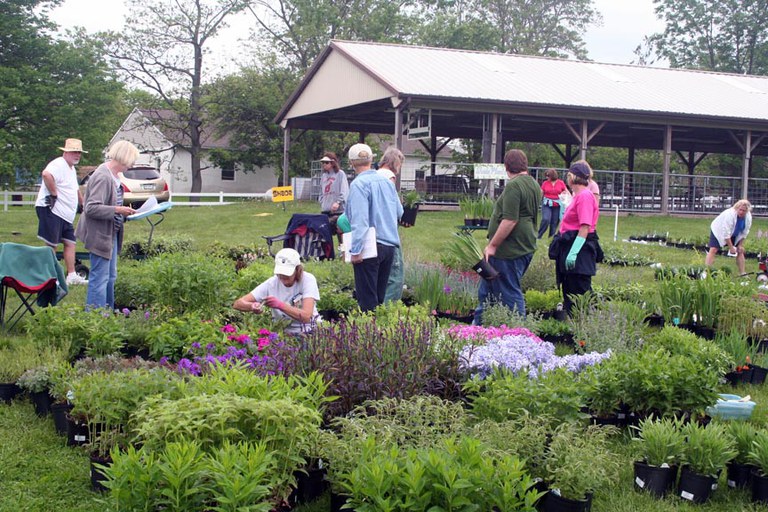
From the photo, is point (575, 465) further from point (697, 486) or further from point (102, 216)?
point (102, 216)

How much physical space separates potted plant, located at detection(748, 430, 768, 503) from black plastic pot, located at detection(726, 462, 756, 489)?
46 millimetres

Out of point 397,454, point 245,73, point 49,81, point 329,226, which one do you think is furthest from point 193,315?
point 245,73

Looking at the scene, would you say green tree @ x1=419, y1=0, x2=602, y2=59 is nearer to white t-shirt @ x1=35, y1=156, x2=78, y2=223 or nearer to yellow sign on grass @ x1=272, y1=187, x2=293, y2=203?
yellow sign on grass @ x1=272, y1=187, x2=293, y2=203

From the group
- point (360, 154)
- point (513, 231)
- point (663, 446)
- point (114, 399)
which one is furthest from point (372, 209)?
point (663, 446)

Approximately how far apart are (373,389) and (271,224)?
13157mm

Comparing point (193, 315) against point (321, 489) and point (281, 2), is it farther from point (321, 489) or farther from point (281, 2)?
point (281, 2)

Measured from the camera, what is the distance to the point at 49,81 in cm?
2742

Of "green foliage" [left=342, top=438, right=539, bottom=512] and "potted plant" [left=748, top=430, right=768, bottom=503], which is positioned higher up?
"green foliage" [left=342, top=438, right=539, bottom=512]

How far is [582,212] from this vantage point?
686cm

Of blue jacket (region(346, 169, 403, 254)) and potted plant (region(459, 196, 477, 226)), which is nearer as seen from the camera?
blue jacket (region(346, 169, 403, 254))

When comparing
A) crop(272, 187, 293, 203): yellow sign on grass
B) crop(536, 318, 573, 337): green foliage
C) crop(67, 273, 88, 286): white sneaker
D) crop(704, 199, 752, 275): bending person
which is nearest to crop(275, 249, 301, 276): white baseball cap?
crop(536, 318, 573, 337): green foliage

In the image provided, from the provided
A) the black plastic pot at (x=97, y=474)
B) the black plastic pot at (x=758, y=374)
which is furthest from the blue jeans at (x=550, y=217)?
the black plastic pot at (x=97, y=474)

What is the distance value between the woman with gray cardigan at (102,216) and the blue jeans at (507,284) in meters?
3.08

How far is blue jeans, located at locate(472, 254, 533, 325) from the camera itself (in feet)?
22.2
